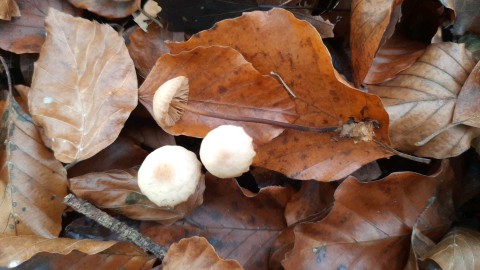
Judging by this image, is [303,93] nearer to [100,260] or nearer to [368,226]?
[368,226]

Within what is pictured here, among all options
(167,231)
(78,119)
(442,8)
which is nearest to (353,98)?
(442,8)

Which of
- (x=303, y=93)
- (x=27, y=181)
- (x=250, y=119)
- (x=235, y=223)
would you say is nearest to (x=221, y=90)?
(x=250, y=119)

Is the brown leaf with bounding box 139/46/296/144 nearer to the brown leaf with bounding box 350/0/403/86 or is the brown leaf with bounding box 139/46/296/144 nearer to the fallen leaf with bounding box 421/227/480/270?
the brown leaf with bounding box 350/0/403/86

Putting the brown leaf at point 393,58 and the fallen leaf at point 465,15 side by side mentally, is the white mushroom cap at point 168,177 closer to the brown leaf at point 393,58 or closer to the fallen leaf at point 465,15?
the brown leaf at point 393,58

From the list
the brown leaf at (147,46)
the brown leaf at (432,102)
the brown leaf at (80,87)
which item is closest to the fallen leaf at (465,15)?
the brown leaf at (432,102)

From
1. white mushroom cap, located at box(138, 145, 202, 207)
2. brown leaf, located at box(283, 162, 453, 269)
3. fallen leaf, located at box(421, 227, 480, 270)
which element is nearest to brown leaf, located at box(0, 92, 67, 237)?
white mushroom cap, located at box(138, 145, 202, 207)

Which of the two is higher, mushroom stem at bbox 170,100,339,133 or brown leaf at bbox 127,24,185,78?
brown leaf at bbox 127,24,185,78
